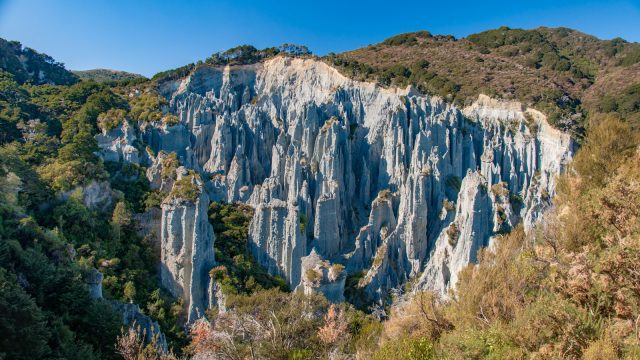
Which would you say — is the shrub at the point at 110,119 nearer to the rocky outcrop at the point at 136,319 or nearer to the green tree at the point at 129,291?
the green tree at the point at 129,291

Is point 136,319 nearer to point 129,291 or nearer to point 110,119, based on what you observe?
point 129,291

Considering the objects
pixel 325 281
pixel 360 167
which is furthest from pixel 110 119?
pixel 325 281

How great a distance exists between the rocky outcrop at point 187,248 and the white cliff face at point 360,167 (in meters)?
0.16

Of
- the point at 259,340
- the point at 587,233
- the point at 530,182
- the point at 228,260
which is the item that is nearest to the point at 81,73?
the point at 228,260

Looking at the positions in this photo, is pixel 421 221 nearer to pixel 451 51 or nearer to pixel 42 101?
pixel 42 101

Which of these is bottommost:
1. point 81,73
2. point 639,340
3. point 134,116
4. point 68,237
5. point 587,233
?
point 68,237

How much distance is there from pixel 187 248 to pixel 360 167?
71.8 ft

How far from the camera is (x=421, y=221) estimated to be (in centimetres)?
3569

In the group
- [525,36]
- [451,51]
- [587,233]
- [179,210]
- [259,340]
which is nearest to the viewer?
[587,233]

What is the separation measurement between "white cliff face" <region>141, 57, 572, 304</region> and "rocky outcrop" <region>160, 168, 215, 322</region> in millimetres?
158

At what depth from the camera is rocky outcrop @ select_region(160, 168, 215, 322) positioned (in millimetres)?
24531

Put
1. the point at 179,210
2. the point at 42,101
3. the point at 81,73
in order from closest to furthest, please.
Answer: the point at 179,210, the point at 42,101, the point at 81,73

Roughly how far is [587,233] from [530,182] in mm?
31976

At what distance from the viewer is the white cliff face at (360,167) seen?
31844mm
